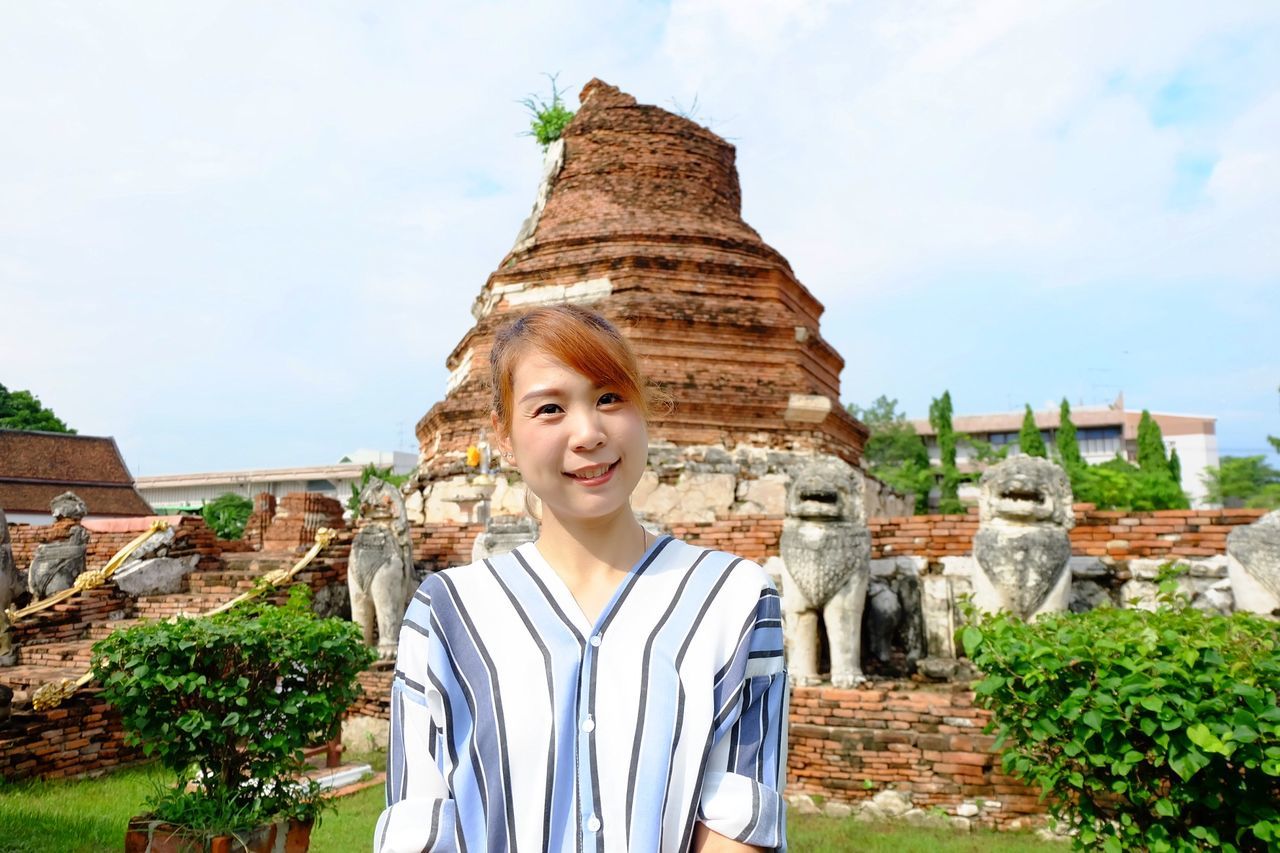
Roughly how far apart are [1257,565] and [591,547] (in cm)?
534

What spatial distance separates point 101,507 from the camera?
21.5m

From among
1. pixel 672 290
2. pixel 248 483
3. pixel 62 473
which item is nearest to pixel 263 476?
pixel 248 483

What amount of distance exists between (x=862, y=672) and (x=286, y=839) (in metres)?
3.72

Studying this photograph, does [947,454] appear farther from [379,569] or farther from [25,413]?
[25,413]

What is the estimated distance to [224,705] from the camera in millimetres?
4496

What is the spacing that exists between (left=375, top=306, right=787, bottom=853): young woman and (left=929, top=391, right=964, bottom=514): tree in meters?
28.6

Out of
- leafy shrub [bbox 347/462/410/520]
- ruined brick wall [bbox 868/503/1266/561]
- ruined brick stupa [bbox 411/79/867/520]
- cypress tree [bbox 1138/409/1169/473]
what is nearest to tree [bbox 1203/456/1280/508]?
cypress tree [bbox 1138/409/1169/473]

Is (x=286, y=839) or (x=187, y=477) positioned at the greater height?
(x=187, y=477)

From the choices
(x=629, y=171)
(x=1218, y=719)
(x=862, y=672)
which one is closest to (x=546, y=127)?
(x=629, y=171)

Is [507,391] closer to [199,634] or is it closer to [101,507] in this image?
[199,634]

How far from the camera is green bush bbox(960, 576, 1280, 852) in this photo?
9.61ft

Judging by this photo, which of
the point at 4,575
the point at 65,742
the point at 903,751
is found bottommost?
the point at 65,742

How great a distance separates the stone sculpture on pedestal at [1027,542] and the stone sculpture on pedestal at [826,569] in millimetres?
803

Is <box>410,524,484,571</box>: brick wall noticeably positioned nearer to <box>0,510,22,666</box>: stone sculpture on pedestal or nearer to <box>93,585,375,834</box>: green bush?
<box>0,510,22,666</box>: stone sculpture on pedestal
